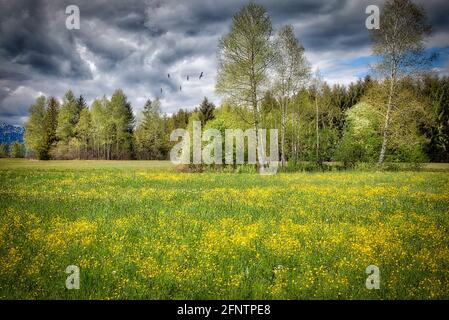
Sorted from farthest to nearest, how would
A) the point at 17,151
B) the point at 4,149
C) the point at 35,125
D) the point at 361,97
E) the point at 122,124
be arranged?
1. the point at 4,149
2. the point at 17,151
3. the point at 122,124
4. the point at 35,125
5. the point at 361,97

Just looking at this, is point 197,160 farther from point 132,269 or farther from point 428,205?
point 132,269

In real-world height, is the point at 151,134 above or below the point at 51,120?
below

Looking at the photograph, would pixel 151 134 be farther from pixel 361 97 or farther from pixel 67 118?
pixel 361 97

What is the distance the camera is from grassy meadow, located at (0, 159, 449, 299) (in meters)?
6.88

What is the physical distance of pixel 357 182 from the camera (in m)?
22.5

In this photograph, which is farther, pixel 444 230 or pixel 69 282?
pixel 444 230

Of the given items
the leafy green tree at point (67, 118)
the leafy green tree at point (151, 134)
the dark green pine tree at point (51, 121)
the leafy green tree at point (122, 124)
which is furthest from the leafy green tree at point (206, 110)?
the dark green pine tree at point (51, 121)

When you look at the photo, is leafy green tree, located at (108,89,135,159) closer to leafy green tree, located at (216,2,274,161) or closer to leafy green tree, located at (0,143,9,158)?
leafy green tree, located at (0,143,9,158)

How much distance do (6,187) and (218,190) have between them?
12.0 metres

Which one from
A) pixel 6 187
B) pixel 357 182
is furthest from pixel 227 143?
pixel 6 187

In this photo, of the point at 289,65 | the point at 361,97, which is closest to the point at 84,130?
the point at 289,65

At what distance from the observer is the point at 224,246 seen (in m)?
9.19

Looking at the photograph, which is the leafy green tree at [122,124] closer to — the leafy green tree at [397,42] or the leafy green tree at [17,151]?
the leafy green tree at [17,151]

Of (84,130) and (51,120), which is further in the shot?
(84,130)
